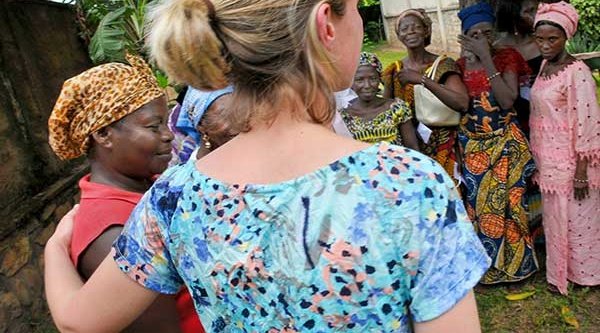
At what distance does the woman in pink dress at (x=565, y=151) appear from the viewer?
316 centimetres

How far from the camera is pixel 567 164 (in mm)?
3326

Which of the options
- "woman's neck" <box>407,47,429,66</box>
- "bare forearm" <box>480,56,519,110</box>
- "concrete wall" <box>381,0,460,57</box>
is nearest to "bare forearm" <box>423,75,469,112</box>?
"bare forearm" <box>480,56,519,110</box>

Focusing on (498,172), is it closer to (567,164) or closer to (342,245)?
(567,164)

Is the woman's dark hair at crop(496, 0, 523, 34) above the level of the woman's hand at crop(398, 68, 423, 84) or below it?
above

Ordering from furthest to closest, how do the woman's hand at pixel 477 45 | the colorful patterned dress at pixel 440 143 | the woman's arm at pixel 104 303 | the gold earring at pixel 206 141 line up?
the colorful patterned dress at pixel 440 143
the woman's hand at pixel 477 45
the gold earring at pixel 206 141
the woman's arm at pixel 104 303

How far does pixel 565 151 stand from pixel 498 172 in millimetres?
410

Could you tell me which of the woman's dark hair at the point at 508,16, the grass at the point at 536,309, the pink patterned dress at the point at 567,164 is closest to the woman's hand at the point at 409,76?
the pink patterned dress at the point at 567,164

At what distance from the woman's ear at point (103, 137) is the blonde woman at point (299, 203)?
68 cm

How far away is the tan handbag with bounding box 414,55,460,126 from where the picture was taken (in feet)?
11.6

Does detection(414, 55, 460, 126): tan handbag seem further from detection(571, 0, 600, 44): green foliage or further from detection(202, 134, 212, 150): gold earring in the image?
detection(571, 0, 600, 44): green foliage

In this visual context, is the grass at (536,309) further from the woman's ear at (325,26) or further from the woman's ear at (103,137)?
the woman's ear at (325,26)

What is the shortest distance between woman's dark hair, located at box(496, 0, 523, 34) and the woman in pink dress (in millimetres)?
630

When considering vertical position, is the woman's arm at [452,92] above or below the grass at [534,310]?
above

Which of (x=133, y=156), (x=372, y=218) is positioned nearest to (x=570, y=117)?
(x=133, y=156)
